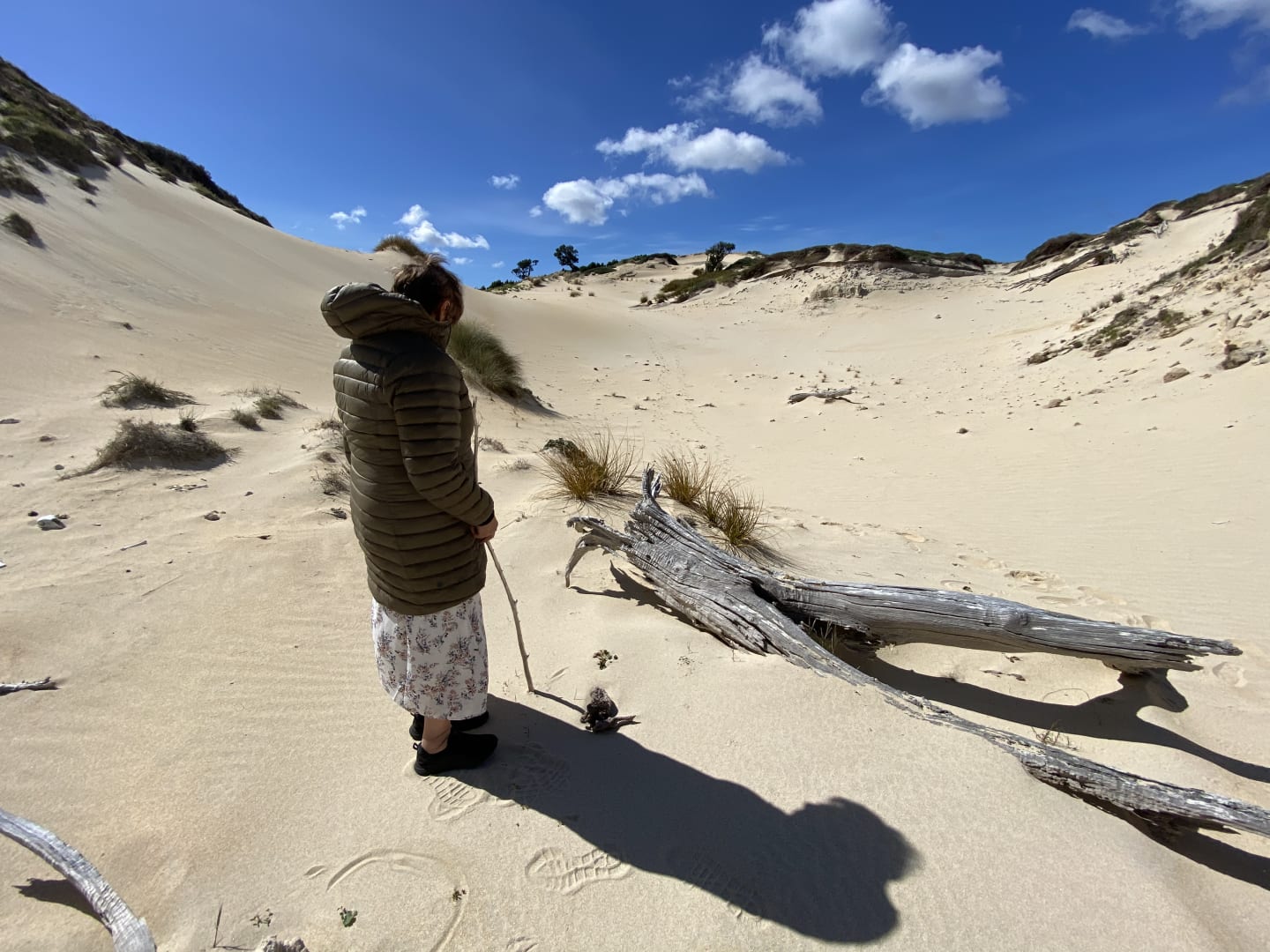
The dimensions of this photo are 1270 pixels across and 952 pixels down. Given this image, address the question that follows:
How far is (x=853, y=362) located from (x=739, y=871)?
1541 cm

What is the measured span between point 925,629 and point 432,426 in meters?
2.18

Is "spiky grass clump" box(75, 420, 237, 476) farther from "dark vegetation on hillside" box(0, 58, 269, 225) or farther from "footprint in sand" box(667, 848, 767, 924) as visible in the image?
"dark vegetation on hillside" box(0, 58, 269, 225)

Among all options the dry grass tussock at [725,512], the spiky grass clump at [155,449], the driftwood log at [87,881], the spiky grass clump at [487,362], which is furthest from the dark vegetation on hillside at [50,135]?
the driftwood log at [87,881]

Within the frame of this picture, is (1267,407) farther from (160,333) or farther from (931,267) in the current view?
(931,267)

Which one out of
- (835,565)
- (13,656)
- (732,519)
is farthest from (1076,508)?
(13,656)

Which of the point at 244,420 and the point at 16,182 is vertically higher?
the point at 16,182

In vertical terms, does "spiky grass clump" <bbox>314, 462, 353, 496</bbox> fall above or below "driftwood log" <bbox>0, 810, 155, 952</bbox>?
above

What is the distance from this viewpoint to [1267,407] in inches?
257

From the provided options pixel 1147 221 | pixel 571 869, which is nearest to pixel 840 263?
pixel 1147 221

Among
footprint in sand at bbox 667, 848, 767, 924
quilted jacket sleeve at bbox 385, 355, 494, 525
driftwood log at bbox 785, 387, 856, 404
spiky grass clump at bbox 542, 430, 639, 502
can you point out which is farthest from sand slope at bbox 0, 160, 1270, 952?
driftwood log at bbox 785, 387, 856, 404

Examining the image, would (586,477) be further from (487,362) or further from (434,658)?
(487,362)

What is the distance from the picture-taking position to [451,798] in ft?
6.63

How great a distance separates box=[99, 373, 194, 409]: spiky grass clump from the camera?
5453 mm

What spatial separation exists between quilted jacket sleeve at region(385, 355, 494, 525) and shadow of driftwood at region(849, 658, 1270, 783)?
2.15m
